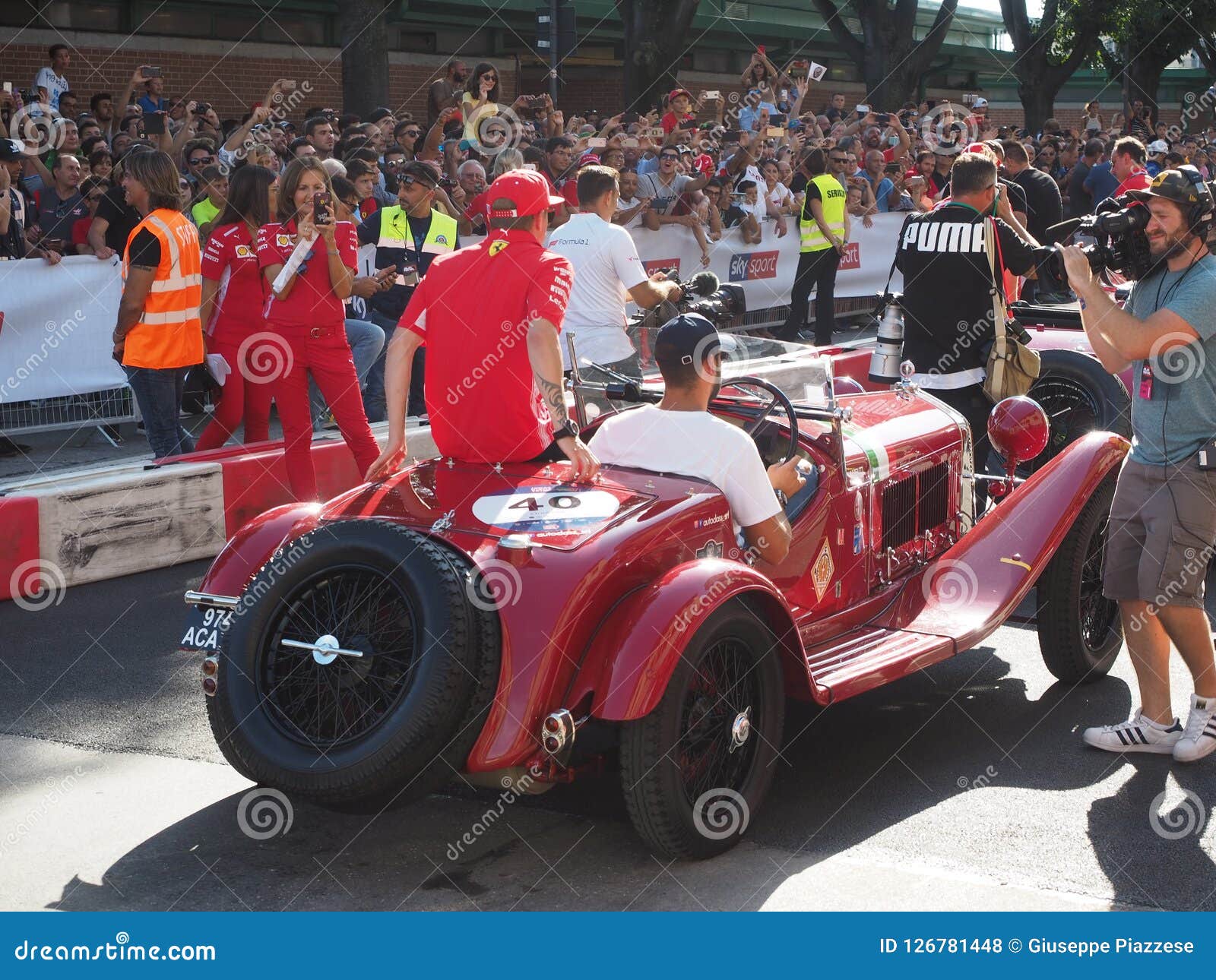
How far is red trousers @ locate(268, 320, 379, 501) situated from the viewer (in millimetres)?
7711

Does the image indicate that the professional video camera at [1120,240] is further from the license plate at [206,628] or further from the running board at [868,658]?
the license plate at [206,628]

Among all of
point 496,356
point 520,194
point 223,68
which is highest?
point 223,68

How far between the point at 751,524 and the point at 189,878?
195 centimetres

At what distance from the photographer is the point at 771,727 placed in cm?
443

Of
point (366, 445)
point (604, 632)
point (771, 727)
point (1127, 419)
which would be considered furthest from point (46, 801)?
point (1127, 419)

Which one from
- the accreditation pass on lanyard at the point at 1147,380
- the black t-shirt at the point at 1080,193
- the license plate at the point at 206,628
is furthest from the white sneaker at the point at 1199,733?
the black t-shirt at the point at 1080,193

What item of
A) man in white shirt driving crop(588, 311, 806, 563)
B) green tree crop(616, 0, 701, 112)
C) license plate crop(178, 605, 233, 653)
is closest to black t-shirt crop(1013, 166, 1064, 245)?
man in white shirt driving crop(588, 311, 806, 563)

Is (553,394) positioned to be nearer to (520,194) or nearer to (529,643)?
(520,194)

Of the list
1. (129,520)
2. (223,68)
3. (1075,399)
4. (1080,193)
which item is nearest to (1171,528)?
(1075,399)

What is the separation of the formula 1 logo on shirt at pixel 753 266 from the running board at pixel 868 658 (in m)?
9.26

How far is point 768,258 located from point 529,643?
11.5m

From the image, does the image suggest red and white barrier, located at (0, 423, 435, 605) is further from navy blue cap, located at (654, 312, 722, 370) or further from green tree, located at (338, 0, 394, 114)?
green tree, located at (338, 0, 394, 114)

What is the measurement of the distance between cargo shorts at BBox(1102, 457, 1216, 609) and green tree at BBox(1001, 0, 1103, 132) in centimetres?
3447

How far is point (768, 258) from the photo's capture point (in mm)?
15000
